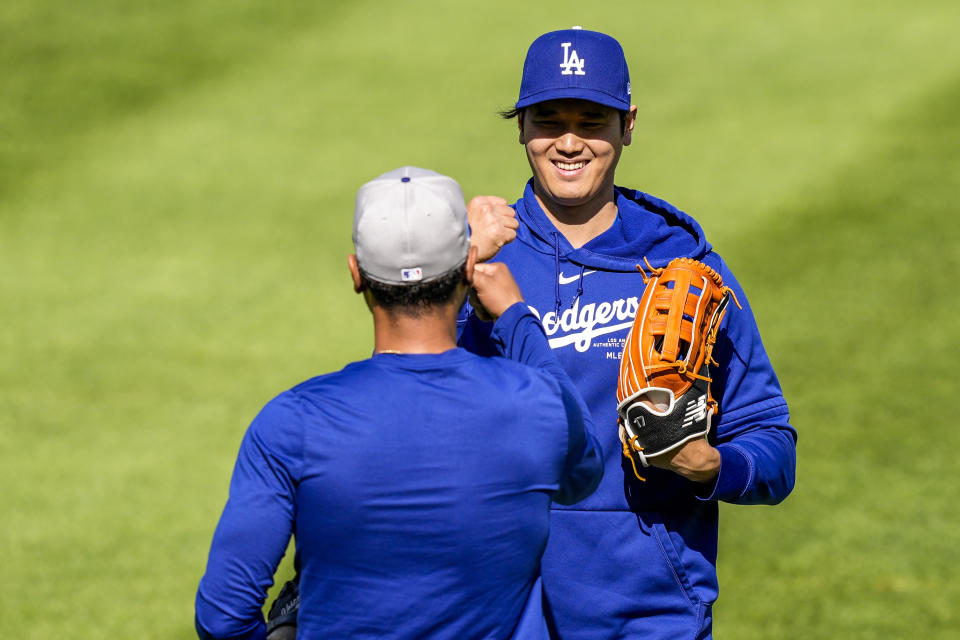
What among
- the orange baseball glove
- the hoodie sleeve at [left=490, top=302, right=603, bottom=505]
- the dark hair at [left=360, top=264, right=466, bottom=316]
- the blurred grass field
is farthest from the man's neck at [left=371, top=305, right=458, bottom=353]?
the blurred grass field

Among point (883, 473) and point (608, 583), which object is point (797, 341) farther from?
point (608, 583)

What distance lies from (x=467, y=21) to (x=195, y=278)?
5752 millimetres

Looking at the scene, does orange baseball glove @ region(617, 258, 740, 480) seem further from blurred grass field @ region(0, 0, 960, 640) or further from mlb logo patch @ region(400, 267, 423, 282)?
blurred grass field @ region(0, 0, 960, 640)

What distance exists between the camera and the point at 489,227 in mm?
3357

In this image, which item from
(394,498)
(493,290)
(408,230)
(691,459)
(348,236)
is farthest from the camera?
(348,236)

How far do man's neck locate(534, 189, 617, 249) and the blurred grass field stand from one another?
3.48 metres

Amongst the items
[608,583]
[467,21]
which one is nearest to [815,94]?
[467,21]

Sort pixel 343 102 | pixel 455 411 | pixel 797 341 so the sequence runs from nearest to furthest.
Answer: pixel 455 411 < pixel 797 341 < pixel 343 102

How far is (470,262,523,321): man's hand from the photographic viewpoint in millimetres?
3250

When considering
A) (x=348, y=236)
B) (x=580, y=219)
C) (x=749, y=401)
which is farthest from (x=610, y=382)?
(x=348, y=236)

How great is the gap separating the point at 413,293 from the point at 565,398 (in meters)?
0.45

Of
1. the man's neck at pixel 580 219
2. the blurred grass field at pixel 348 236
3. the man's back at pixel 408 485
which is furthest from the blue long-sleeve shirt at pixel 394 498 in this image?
the blurred grass field at pixel 348 236

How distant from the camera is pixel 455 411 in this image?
9.11 ft

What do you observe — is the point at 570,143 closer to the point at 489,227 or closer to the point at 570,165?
the point at 570,165
